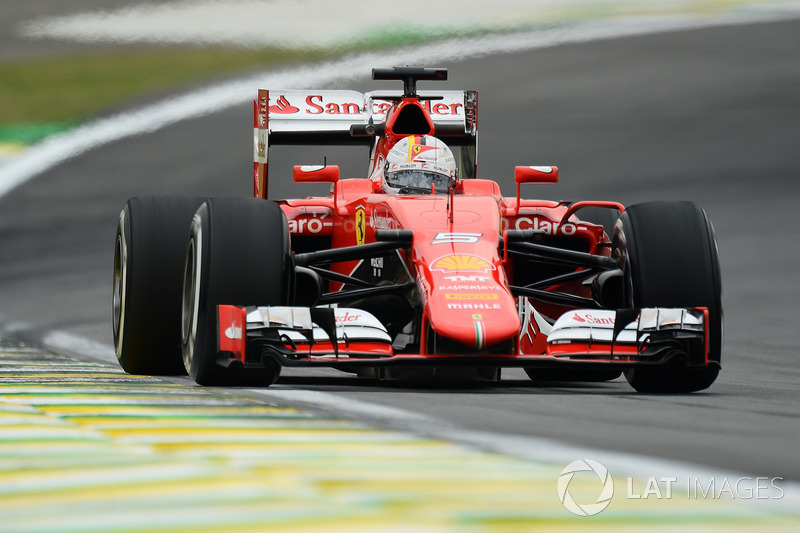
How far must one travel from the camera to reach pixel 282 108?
A: 1192 cm

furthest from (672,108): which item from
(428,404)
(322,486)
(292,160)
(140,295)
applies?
(322,486)

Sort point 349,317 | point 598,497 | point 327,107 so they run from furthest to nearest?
point 327,107
point 349,317
point 598,497

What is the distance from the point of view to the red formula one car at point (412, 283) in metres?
8.08

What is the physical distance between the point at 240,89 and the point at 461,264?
27.4m

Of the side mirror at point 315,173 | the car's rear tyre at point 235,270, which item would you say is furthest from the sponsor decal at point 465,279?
the side mirror at point 315,173

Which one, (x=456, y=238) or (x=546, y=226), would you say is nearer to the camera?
(x=456, y=238)

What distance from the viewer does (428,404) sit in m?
7.16

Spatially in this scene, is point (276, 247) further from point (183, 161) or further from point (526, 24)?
point (526, 24)

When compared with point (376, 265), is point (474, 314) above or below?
below

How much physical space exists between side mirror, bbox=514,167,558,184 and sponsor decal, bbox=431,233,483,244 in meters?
1.22

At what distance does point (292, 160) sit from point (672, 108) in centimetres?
834

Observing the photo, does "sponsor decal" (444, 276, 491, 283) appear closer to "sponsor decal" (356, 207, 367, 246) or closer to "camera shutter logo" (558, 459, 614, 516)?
"sponsor decal" (356, 207, 367, 246)

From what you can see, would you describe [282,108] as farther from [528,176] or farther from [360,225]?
[528,176]

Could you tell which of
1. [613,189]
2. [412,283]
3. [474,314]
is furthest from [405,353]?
[613,189]
